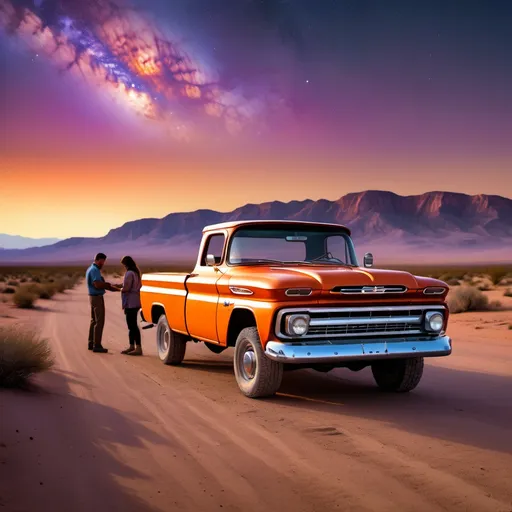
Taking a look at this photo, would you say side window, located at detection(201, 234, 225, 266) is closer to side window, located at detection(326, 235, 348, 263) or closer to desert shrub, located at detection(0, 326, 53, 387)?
side window, located at detection(326, 235, 348, 263)

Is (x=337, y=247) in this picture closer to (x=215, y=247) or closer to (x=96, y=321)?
(x=215, y=247)

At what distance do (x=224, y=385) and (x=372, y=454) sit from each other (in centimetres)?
383

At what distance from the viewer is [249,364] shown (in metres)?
8.62

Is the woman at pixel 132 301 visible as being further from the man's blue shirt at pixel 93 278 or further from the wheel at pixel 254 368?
the wheel at pixel 254 368

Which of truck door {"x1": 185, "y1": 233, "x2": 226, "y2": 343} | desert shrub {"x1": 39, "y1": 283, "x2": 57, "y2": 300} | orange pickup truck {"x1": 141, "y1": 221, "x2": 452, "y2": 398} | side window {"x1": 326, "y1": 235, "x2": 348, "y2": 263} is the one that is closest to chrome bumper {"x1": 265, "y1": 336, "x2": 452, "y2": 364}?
orange pickup truck {"x1": 141, "y1": 221, "x2": 452, "y2": 398}

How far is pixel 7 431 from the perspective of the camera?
6.53 m

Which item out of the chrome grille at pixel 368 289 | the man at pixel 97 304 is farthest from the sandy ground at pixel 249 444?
the man at pixel 97 304

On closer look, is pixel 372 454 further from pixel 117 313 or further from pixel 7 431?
pixel 117 313

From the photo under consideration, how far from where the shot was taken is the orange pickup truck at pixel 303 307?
783cm

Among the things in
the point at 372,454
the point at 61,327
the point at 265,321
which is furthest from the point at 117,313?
the point at 372,454

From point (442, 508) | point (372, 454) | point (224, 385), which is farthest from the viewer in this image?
point (224, 385)

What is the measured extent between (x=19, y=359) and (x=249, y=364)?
2.89 metres

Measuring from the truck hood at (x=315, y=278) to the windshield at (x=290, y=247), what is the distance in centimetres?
65

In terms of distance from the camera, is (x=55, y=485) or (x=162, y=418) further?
(x=162, y=418)
